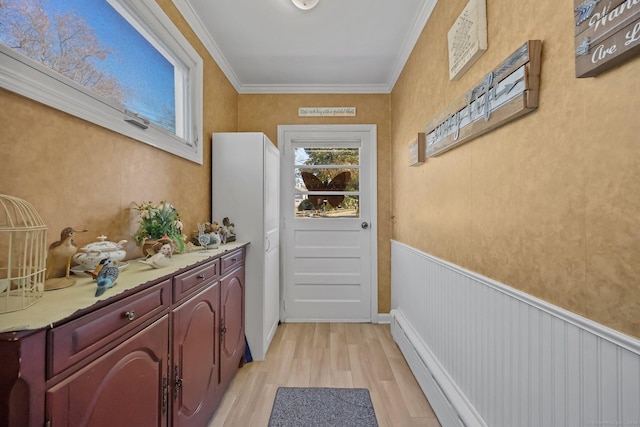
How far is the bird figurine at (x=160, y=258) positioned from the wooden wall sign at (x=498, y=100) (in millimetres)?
1468

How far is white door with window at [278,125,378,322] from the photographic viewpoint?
10.4 ft

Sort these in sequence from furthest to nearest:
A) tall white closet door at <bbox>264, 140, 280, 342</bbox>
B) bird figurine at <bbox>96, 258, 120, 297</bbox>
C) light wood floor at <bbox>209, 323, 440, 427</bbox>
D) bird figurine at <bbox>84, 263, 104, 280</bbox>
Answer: tall white closet door at <bbox>264, 140, 280, 342</bbox> → light wood floor at <bbox>209, 323, 440, 427</bbox> → bird figurine at <bbox>84, 263, 104, 280</bbox> → bird figurine at <bbox>96, 258, 120, 297</bbox>

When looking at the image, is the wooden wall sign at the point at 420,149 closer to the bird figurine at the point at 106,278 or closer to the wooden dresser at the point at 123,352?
the wooden dresser at the point at 123,352

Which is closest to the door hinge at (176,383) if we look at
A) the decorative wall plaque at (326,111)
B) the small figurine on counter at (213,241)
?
the small figurine on counter at (213,241)

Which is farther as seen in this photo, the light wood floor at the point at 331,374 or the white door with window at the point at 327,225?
the white door with window at the point at 327,225

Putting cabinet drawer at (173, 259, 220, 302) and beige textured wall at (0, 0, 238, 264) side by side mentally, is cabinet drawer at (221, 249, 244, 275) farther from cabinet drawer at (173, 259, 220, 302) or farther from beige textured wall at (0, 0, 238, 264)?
beige textured wall at (0, 0, 238, 264)

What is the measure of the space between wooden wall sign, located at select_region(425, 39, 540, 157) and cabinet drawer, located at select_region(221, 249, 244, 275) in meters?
1.51

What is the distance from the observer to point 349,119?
3182mm

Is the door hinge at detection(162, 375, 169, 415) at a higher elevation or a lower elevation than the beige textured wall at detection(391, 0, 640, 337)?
lower

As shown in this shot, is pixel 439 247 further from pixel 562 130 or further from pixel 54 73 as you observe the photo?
pixel 54 73

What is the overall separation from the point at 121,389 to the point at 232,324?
111 cm

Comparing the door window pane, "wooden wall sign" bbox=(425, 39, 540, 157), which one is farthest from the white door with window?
"wooden wall sign" bbox=(425, 39, 540, 157)

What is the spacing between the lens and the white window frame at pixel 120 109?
3.02ft

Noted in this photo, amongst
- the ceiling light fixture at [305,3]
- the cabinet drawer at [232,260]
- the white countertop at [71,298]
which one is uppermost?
the ceiling light fixture at [305,3]
